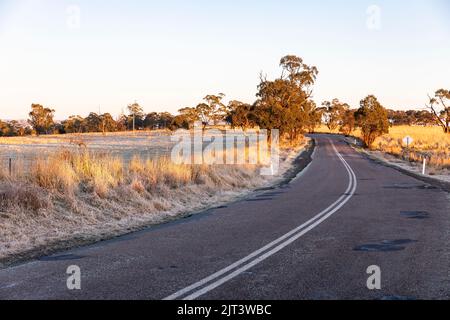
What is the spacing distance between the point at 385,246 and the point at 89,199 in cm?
751

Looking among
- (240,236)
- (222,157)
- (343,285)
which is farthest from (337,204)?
(222,157)

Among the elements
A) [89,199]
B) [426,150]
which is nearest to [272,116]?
[426,150]

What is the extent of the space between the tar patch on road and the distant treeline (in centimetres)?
4158

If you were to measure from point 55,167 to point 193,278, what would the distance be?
7.47 meters

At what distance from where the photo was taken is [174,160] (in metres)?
18.6

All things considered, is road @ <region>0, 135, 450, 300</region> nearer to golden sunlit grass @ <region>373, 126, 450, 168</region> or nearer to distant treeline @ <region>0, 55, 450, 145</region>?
golden sunlit grass @ <region>373, 126, 450, 168</region>

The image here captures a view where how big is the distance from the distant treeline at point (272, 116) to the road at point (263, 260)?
130ft

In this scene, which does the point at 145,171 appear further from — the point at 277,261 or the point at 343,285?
the point at 343,285

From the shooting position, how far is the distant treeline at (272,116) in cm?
5203

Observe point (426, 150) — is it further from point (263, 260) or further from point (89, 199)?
point (263, 260)

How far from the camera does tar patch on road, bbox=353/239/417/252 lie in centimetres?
773

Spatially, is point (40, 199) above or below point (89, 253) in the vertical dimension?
above

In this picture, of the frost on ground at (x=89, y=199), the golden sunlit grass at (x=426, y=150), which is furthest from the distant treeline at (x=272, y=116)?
the frost on ground at (x=89, y=199)

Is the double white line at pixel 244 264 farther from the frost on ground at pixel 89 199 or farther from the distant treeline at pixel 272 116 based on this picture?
the distant treeline at pixel 272 116
